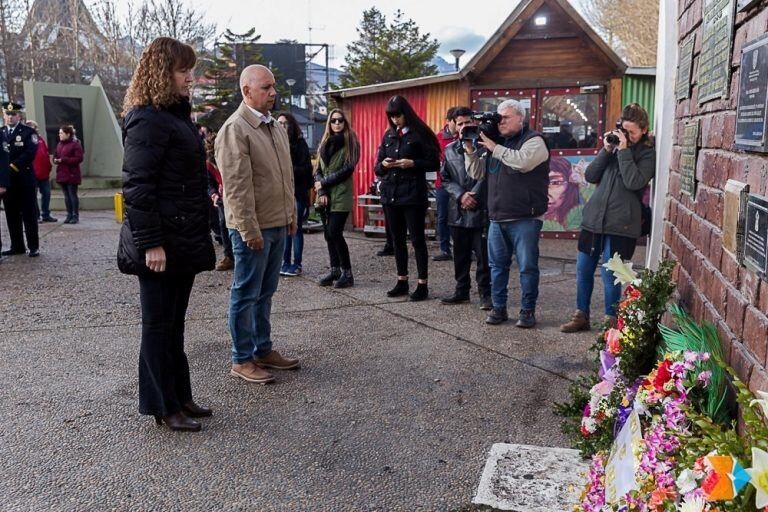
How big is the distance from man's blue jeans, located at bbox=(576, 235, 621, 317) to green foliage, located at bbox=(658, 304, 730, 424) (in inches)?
111

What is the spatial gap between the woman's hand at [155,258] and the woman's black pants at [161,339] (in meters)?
0.11

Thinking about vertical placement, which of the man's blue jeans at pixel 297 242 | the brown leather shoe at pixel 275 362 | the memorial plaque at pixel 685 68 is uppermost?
the memorial plaque at pixel 685 68

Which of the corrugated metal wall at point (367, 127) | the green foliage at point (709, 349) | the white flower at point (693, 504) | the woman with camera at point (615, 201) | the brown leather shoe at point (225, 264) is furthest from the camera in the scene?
the corrugated metal wall at point (367, 127)

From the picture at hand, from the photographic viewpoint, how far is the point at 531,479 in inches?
117

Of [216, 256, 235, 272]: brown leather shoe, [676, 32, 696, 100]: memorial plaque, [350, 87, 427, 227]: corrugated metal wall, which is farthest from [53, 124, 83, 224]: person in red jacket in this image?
[676, 32, 696, 100]: memorial plaque

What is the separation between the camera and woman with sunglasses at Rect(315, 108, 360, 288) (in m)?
7.16

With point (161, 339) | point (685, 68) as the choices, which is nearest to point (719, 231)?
point (685, 68)

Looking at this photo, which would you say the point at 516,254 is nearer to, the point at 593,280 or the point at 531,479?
the point at 593,280

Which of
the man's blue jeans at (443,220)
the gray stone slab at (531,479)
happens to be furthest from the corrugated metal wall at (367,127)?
the gray stone slab at (531,479)

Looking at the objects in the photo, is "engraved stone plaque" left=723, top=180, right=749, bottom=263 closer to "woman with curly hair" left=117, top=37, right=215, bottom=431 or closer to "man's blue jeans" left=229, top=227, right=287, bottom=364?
"woman with curly hair" left=117, top=37, right=215, bottom=431

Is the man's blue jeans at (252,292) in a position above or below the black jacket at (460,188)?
below

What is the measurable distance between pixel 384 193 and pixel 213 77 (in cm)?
3154

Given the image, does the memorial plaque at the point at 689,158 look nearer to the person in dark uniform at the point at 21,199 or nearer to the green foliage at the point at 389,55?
the person in dark uniform at the point at 21,199

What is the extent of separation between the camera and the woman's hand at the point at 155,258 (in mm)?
3422
